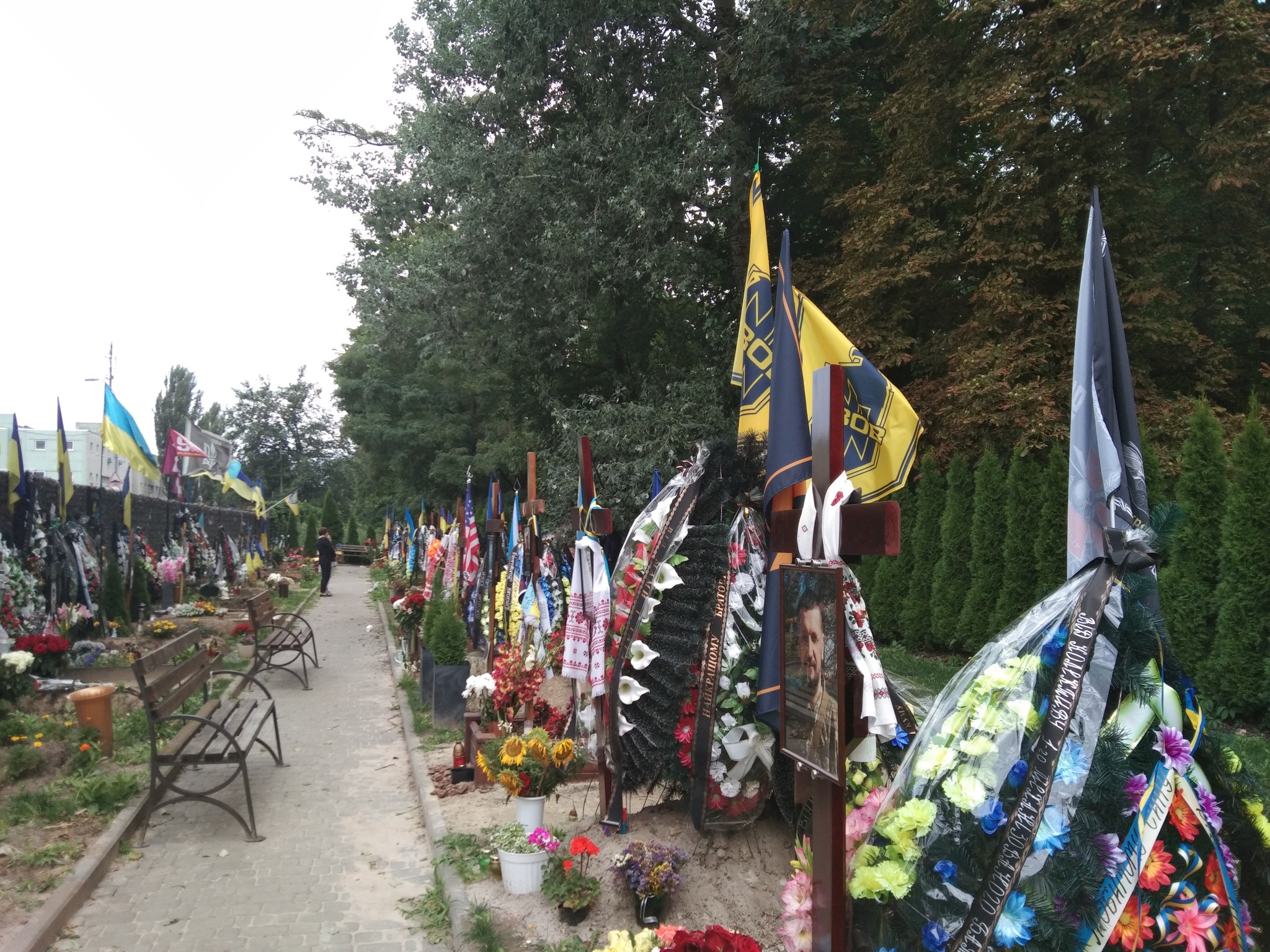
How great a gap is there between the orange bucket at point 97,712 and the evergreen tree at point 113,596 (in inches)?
223

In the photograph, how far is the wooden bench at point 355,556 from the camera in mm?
47125

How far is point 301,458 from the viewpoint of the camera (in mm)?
67938

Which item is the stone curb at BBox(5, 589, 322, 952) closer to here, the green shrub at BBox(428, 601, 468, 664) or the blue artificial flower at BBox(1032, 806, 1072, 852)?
the green shrub at BBox(428, 601, 468, 664)

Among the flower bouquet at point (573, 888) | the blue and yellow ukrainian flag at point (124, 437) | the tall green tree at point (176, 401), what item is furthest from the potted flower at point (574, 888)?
the tall green tree at point (176, 401)

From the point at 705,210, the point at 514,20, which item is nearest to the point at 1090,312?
the point at 705,210

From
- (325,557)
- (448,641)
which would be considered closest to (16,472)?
(448,641)

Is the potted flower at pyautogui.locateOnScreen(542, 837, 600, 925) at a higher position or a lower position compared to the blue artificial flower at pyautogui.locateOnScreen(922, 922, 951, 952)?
lower

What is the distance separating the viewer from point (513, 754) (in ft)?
17.0

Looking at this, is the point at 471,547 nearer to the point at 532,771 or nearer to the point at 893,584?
the point at 893,584

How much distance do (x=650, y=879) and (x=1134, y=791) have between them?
2341 mm

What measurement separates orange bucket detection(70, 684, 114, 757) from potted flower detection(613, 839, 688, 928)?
5.34m

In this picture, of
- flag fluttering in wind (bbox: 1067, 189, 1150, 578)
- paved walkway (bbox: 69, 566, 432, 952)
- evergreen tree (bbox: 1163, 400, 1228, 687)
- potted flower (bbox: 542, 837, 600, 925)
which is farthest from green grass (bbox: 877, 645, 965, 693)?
flag fluttering in wind (bbox: 1067, 189, 1150, 578)

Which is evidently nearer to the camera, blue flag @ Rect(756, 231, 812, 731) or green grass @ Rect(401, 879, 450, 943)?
blue flag @ Rect(756, 231, 812, 731)

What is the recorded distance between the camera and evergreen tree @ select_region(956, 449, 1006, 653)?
11273 mm
